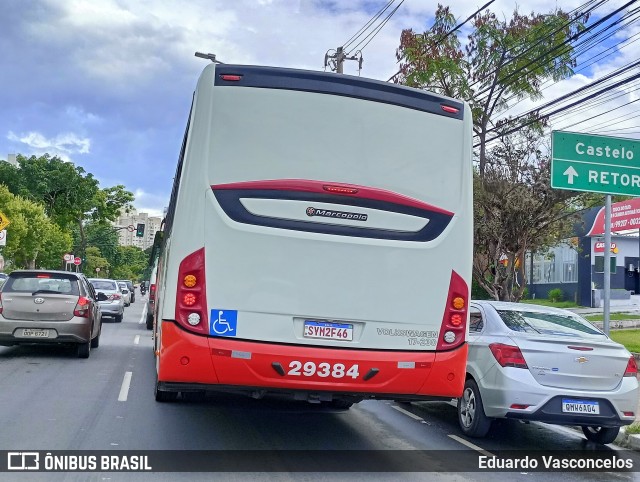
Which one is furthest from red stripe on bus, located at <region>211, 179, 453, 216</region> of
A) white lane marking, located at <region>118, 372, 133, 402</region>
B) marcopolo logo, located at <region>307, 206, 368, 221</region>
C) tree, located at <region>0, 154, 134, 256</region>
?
tree, located at <region>0, 154, 134, 256</region>

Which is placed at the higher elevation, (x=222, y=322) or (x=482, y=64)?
(x=482, y=64)

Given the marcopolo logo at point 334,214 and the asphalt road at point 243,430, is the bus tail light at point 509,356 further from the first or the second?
the marcopolo logo at point 334,214

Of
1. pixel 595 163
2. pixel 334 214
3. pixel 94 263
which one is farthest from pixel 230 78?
pixel 94 263

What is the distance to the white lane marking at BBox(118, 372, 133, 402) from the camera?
33.2 feet

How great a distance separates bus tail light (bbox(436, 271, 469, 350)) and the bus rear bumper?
0.20 m

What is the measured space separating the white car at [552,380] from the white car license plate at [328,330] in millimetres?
2375

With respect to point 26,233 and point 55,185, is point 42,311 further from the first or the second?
point 55,185

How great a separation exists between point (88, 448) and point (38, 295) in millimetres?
7044

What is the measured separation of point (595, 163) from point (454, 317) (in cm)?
623

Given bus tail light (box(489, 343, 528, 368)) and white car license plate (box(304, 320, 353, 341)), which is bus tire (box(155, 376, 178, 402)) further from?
bus tail light (box(489, 343, 528, 368))

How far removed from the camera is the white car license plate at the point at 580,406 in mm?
7953

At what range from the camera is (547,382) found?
316 inches

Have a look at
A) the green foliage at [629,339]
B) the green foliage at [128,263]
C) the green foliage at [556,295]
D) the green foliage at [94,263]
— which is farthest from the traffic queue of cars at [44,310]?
the green foliage at [128,263]

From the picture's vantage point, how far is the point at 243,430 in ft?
27.6
